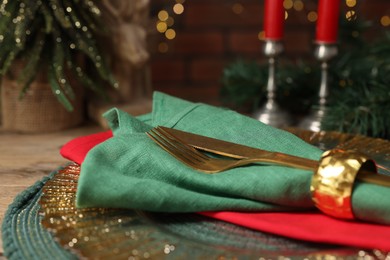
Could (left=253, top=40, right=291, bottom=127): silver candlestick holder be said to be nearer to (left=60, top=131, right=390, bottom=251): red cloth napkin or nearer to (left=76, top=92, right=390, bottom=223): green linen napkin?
(left=76, top=92, right=390, bottom=223): green linen napkin

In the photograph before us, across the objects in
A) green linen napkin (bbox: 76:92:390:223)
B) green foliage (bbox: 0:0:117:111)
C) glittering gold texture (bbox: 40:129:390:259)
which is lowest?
glittering gold texture (bbox: 40:129:390:259)

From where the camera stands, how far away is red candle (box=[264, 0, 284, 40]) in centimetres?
94

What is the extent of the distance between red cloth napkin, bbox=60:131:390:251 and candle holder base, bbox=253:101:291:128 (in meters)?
0.51

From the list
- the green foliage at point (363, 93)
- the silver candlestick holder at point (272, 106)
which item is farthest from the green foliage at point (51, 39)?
the green foliage at point (363, 93)

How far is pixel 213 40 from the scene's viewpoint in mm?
1458

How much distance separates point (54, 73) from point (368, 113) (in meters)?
0.54

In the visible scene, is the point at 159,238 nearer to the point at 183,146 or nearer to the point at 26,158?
the point at 183,146

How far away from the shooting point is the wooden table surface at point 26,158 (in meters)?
0.68

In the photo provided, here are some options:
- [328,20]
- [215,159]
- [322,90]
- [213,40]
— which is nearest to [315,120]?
[322,90]

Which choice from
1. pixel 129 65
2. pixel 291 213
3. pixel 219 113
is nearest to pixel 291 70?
pixel 129 65

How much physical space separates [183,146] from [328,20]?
1.58ft

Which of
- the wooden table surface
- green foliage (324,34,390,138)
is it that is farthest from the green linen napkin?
green foliage (324,34,390,138)

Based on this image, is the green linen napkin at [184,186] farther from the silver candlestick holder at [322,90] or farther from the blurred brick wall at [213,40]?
the blurred brick wall at [213,40]

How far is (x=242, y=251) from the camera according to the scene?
0.44 meters
